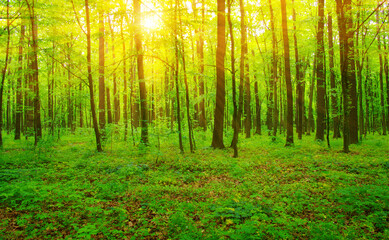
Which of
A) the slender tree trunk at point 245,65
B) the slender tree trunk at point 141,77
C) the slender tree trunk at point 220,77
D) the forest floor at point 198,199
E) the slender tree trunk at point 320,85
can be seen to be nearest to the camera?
the forest floor at point 198,199

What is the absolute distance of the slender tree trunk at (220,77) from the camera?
10.5m

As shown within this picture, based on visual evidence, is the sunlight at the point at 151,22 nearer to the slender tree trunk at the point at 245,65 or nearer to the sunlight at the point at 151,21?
the sunlight at the point at 151,21

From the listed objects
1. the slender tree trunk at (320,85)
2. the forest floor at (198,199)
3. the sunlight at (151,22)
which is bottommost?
the forest floor at (198,199)

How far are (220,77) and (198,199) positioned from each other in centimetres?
730

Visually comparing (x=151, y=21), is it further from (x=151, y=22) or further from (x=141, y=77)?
(x=141, y=77)

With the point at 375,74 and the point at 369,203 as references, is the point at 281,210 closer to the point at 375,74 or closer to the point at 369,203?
the point at 369,203

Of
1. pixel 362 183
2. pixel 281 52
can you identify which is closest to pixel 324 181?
pixel 362 183

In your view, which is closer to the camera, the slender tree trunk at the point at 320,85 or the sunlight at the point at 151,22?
the sunlight at the point at 151,22

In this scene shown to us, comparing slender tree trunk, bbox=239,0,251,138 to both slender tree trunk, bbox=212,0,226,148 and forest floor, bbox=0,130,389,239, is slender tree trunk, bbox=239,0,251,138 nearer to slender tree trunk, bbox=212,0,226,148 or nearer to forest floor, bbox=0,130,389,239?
slender tree trunk, bbox=212,0,226,148

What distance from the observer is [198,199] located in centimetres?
521

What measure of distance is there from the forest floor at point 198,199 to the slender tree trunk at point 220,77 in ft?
9.76

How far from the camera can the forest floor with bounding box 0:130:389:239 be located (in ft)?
12.0

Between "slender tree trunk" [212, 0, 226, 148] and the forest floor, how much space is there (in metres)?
2.98

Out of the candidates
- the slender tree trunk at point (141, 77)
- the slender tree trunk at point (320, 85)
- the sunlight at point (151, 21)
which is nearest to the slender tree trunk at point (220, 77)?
the sunlight at point (151, 21)
